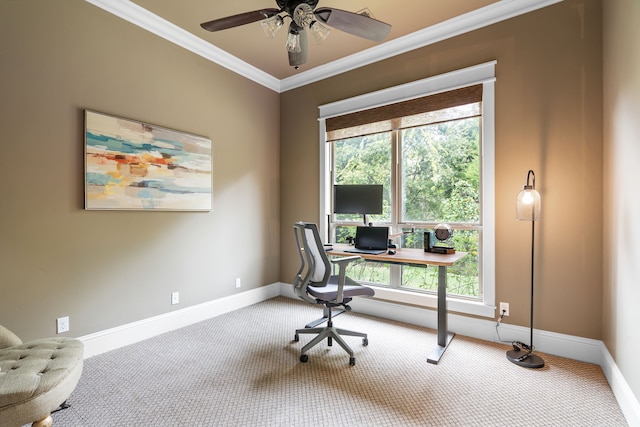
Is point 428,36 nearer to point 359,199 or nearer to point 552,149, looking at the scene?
point 552,149

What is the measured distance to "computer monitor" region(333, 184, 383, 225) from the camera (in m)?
3.25

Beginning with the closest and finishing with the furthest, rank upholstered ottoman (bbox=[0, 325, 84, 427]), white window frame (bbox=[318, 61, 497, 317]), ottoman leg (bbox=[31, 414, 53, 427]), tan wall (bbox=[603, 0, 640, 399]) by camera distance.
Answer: upholstered ottoman (bbox=[0, 325, 84, 427]), ottoman leg (bbox=[31, 414, 53, 427]), tan wall (bbox=[603, 0, 640, 399]), white window frame (bbox=[318, 61, 497, 317])

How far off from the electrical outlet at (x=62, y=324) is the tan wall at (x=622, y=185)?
3730 millimetres

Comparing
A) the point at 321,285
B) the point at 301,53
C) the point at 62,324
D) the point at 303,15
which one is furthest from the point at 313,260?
the point at 62,324

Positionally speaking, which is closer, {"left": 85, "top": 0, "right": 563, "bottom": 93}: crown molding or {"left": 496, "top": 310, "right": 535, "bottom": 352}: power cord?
{"left": 496, "top": 310, "right": 535, "bottom": 352}: power cord

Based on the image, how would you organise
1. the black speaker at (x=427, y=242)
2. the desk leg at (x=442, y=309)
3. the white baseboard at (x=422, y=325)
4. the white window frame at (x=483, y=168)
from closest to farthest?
the white baseboard at (x=422, y=325) → the desk leg at (x=442, y=309) → the white window frame at (x=483, y=168) → the black speaker at (x=427, y=242)

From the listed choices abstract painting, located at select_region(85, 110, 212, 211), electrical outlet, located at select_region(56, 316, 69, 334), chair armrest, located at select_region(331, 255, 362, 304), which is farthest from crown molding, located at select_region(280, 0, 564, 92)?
electrical outlet, located at select_region(56, 316, 69, 334)

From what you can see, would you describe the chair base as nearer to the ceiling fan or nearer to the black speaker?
the black speaker

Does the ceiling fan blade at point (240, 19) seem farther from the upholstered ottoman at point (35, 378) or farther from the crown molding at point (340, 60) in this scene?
the upholstered ottoman at point (35, 378)

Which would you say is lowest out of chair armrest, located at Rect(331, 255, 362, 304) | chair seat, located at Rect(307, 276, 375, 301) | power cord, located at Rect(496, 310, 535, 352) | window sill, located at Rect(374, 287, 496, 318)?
power cord, located at Rect(496, 310, 535, 352)

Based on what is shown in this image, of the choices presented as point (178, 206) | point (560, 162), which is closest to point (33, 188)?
point (178, 206)

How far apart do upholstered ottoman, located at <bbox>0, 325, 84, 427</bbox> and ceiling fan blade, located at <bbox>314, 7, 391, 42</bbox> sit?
2.41m

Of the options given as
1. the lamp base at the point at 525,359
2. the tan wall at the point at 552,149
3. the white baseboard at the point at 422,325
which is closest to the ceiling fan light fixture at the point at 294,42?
the tan wall at the point at 552,149

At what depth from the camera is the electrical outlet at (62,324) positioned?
2312 mm
